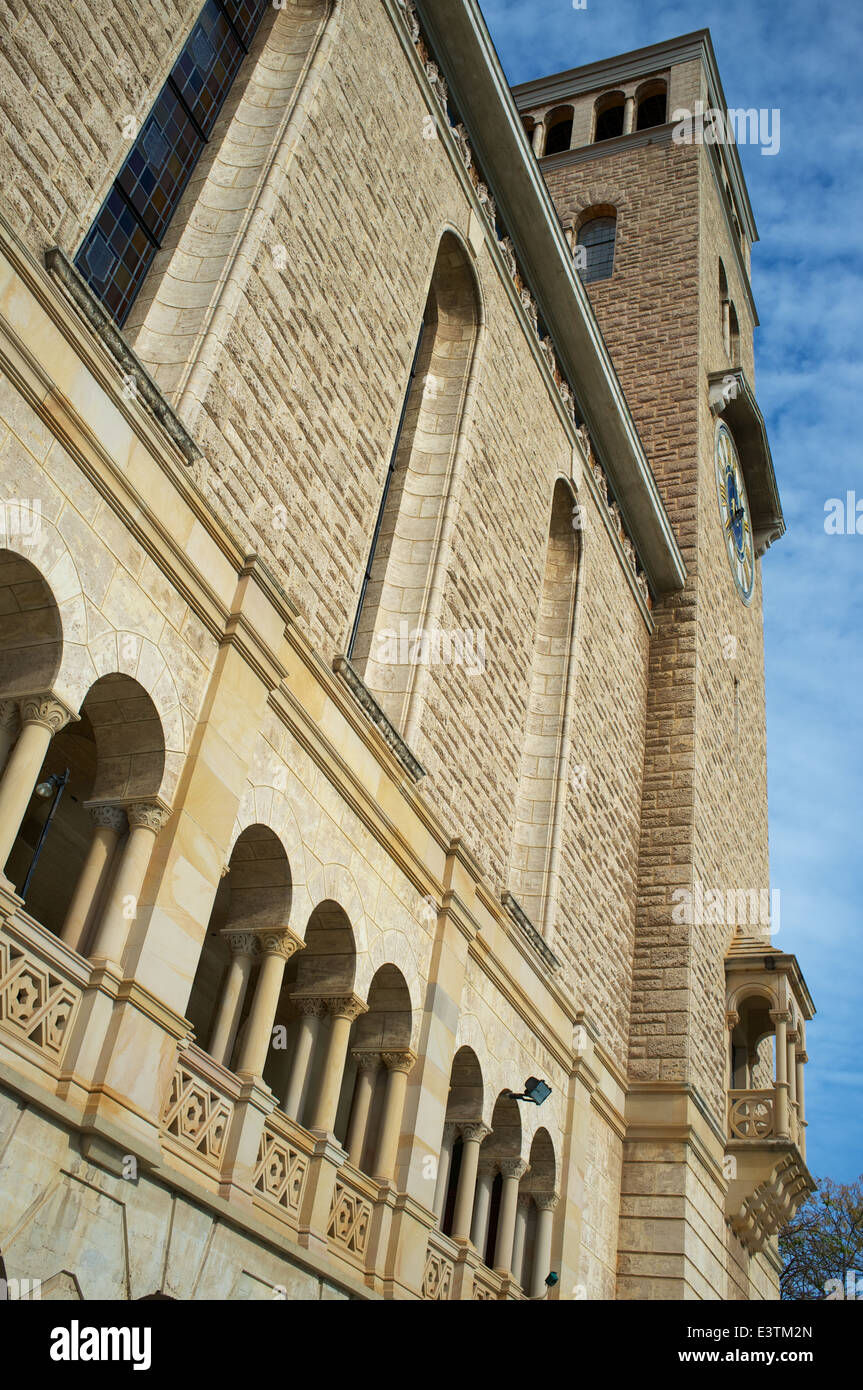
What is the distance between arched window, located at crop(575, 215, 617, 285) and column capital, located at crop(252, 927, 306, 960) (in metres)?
21.5

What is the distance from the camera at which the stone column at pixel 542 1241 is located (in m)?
14.5

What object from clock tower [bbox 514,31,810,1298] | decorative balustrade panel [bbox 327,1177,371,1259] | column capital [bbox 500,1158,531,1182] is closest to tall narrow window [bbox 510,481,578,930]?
column capital [bbox 500,1158,531,1182]

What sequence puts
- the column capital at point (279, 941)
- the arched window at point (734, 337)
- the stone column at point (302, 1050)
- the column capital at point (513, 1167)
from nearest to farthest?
the column capital at point (279, 941) < the stone column at point (302, 1050) < the column capital at point (513, 1167) < the arched window at point (734, 337)

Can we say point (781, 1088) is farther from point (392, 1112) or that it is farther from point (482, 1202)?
point (392, 1112)

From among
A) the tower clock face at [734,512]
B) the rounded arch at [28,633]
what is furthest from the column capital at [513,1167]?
the tower clock face at [734,512]

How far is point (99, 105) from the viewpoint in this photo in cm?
993

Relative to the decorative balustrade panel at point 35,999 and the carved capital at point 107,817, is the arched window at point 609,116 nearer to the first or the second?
the carved capital at point 107,817

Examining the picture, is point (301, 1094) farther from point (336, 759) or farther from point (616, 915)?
point (616, 915)

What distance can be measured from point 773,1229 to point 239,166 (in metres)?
16.9

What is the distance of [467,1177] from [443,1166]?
0.96 feet

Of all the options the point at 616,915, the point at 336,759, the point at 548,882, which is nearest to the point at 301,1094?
the point at 336,759

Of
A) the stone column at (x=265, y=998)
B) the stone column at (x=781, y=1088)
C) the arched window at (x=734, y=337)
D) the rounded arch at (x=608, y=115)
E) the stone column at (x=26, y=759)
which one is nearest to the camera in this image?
the stone column at (x=26, y=759)

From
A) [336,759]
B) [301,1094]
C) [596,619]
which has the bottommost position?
[301,1094]

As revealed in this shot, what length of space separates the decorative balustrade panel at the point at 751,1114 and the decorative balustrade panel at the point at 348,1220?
1051cm
